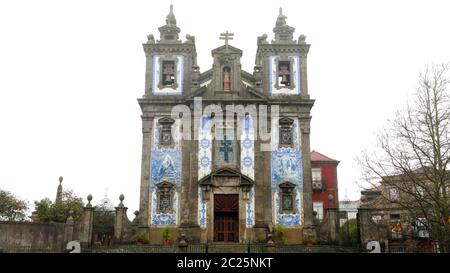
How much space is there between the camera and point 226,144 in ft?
92.1

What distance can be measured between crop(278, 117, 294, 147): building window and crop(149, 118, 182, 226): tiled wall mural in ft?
19.6

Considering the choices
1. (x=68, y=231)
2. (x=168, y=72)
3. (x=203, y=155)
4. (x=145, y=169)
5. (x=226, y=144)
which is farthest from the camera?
(x=168, y=72)

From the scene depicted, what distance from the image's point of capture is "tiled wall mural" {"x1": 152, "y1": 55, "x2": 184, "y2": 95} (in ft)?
96.9

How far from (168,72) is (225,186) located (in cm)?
808

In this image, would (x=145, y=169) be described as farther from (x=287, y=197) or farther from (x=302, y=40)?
(x=302, y=40)

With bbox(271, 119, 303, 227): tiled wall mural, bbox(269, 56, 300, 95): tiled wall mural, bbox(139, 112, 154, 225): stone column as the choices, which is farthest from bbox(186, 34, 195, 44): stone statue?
bbox(271, 119, 303, 227): tiled wall mural

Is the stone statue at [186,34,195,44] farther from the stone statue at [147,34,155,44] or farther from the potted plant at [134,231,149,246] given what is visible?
the potted plant at [134,231,149,246]

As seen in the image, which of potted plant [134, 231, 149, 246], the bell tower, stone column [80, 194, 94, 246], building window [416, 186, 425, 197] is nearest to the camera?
building window [416, 186, 425, 197]

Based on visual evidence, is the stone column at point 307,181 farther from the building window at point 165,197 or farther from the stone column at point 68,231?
the stone column at point 68,231

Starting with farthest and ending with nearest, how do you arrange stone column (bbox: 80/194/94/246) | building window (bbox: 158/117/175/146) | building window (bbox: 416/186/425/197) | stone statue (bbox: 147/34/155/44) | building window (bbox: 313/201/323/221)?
building window (bbox: 313/201/323/221), stone statue (bbox: 147/34/155/44), building window (bbox: 158/117/175/146), stone column (bbox: 80/194/94/246), building window (bbox: 416/186/425/197)

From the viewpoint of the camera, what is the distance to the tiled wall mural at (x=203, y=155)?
88.5 ft

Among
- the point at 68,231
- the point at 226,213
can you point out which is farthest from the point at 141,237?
the point at 226,213
